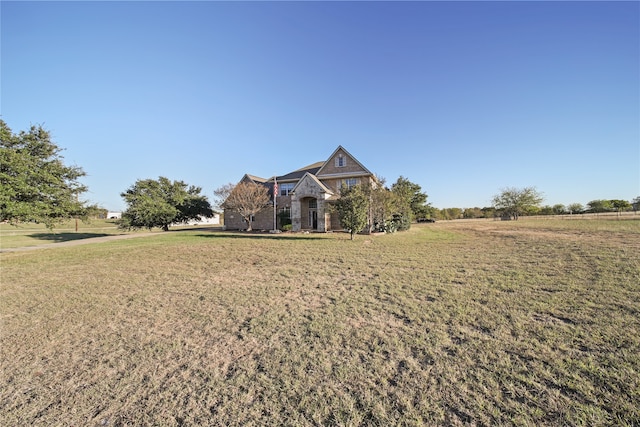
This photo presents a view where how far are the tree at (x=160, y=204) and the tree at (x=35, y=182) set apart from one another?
49.0ft

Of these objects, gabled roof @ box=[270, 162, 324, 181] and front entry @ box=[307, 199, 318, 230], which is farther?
gabled roof @ box=[270, 162, 324, 181]

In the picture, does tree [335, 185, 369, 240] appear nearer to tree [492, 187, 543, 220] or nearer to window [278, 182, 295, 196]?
window [278, 182, 295, 196]

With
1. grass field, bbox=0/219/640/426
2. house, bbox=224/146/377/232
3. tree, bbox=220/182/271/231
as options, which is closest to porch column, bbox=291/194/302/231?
house, bbox=224/146/377/232

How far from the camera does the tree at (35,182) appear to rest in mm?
12203

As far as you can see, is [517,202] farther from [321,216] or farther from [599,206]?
[321,216]

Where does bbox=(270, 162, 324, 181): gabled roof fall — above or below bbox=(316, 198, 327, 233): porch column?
above

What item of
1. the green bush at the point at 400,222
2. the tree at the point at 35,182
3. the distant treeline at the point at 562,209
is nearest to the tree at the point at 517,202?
the distant treeline at the point at 562,209

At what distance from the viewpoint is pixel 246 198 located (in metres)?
27.3

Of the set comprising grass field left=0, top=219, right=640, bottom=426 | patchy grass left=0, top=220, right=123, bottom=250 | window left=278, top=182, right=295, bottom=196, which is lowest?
grass field left=0, top=219, right=640, bottom=426

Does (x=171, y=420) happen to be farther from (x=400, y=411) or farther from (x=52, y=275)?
(x=52, y=275)

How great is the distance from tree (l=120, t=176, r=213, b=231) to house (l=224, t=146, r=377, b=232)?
19.8ft

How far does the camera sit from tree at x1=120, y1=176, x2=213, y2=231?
29766mm

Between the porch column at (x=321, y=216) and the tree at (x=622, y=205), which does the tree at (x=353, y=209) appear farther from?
the tree at (x=622, y=205)

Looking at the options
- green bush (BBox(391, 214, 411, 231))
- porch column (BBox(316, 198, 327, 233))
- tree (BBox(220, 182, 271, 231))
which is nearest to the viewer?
porch column (BBox(316, 198, 327, 233))
